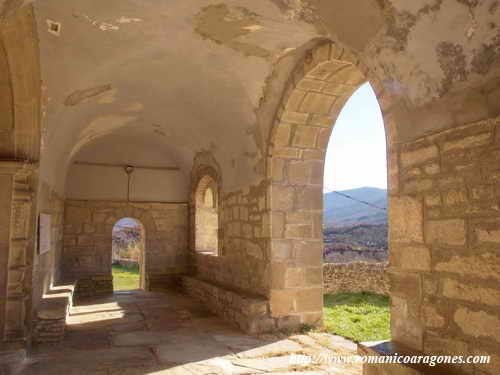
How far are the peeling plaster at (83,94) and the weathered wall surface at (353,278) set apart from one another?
6479 millimetres

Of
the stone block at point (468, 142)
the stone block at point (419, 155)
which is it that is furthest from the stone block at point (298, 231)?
the stone block at point (468, 142)

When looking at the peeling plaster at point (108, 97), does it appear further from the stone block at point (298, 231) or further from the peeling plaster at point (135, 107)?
the stone block at point (298, 231)

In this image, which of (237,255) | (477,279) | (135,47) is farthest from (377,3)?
(237,255)

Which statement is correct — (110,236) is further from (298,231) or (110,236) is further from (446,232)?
(446,232)

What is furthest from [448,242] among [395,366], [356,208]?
[356,208]

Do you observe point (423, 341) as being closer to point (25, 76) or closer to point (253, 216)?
point (253, 216)

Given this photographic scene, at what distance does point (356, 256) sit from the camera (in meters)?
13.9

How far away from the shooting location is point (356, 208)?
23266 millimetres

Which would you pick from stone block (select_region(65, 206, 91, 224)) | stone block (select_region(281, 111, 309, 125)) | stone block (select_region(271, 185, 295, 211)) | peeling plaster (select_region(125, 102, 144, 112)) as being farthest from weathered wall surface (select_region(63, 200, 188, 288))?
stone block (select_region(281, 111, 309, 125))

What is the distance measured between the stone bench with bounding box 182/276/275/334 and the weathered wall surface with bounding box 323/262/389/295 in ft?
12.8

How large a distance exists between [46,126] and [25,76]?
818mm

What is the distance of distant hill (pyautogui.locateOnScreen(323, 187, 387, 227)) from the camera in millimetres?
19573

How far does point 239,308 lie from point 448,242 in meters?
3.14

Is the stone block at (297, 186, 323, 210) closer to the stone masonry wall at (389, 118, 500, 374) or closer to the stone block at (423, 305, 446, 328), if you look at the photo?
the stone masonry wall at (389, 118, 500, 374)
